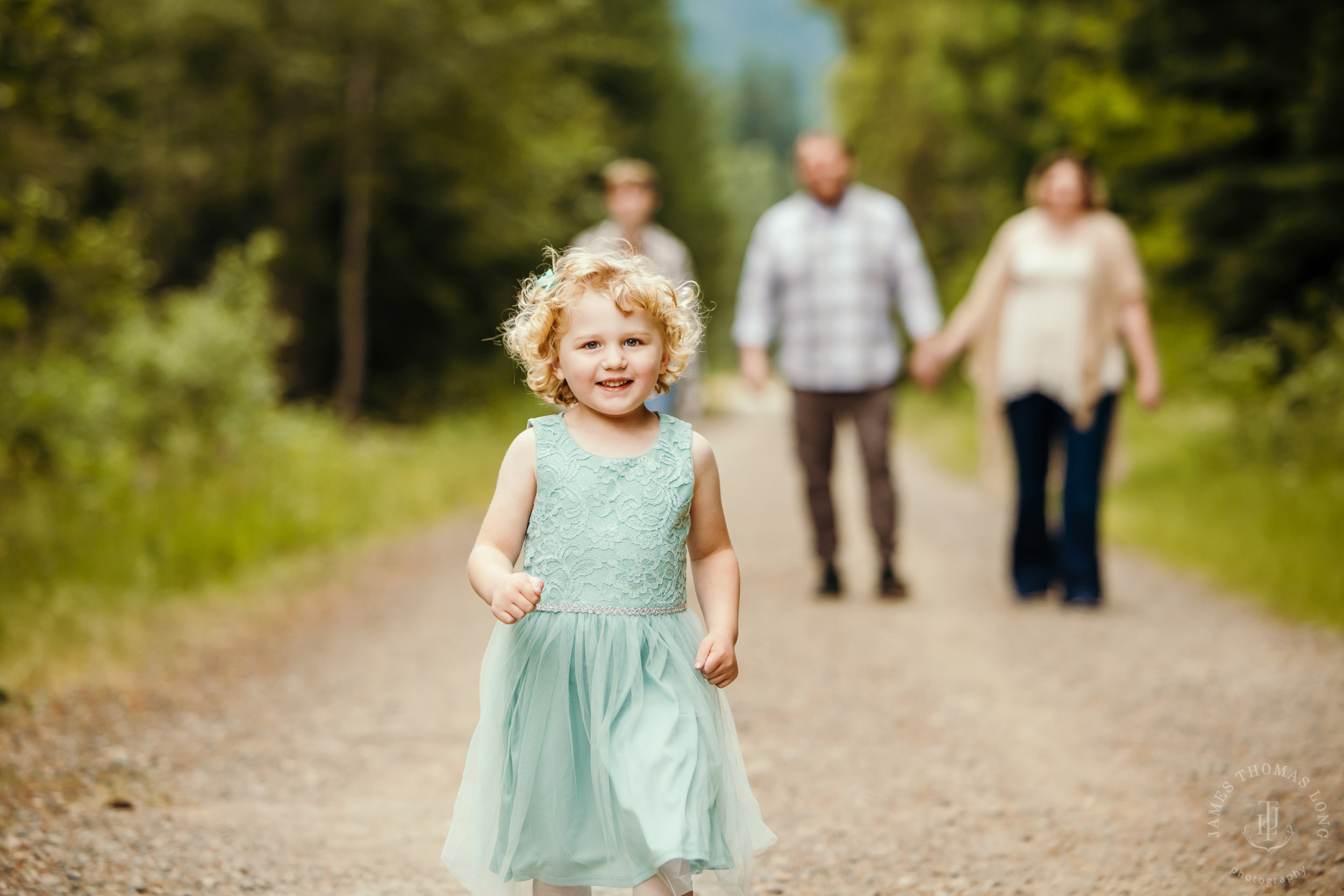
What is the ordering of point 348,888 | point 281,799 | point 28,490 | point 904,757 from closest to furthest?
point 348,888 → point 281,799 → point 904,757 → point 28,490

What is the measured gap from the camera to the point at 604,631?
8.38 ft

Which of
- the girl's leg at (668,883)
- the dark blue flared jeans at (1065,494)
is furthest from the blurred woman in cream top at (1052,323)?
the girl's leg at (668,883)

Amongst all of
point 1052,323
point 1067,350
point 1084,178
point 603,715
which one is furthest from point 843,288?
point 603,715

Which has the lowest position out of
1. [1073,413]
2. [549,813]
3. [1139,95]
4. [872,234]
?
[549,813]

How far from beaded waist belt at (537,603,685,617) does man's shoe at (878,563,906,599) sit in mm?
4538

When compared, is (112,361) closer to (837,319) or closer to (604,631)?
(837,319)

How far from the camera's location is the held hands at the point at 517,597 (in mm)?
2359

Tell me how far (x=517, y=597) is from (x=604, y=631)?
25 cm

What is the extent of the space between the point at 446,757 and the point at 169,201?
550 inches

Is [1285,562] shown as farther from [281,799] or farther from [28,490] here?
[28,490]

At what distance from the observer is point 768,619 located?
21.0 feet

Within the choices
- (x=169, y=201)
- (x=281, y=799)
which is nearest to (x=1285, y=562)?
(x=281, y=799)

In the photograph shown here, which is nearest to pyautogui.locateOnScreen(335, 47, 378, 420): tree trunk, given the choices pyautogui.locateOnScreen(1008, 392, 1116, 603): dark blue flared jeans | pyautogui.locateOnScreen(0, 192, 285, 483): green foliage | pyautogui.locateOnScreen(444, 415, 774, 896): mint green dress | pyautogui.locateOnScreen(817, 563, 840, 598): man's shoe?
pyautogui.locateOnScreen(0, 192, 285, 483): green foliage

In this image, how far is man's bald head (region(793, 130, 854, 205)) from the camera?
6.88m
